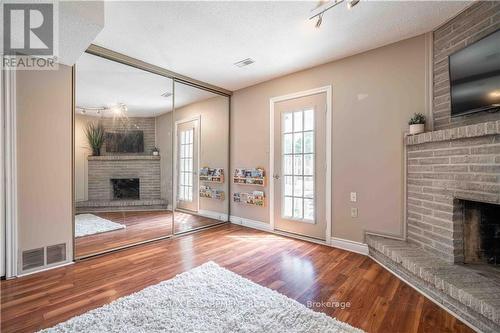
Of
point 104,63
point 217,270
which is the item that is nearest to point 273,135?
point 217,270

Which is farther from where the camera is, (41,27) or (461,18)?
(461,18)

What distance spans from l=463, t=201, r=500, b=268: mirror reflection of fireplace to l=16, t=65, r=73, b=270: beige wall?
4.01 m

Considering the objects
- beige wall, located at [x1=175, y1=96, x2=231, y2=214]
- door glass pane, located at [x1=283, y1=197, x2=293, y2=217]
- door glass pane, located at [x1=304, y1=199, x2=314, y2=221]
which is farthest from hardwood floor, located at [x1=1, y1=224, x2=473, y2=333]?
beige wall, located at [x1=175, y1=96, x2=231, y2=214]

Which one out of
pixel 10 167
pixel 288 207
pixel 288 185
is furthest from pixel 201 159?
pixel 10 167

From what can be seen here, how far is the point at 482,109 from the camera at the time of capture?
77.6 inches

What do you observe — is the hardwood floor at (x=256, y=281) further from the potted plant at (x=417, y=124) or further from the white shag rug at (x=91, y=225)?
the potted plant at (x=417, y=124)

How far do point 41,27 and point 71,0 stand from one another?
0.44m

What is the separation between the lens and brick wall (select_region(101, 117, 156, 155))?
3.20 m

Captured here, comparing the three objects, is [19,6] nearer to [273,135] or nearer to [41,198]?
[41,198]

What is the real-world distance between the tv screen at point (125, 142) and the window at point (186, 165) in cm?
70

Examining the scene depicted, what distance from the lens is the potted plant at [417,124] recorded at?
2.48 metres

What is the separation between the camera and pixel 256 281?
224cm

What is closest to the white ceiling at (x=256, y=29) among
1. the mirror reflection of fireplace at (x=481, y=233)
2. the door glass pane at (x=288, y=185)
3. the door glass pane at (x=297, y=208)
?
the door glass pane at (x=288, y=185)

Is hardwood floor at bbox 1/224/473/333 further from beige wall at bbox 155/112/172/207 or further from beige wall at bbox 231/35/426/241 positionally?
beige wall at bbox 155/112/172/207
